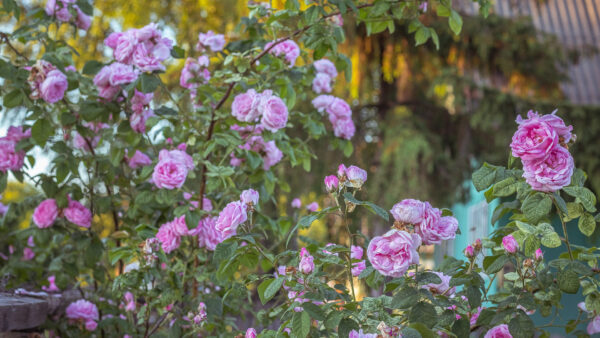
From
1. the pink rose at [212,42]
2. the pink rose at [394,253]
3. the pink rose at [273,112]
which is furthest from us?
the pink rose at [212,42]

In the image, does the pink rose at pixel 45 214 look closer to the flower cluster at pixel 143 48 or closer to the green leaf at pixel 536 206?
the flower cluster at pixel 143 48

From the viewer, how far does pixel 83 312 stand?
1.91 meters

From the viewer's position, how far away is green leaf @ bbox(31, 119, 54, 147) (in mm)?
1815

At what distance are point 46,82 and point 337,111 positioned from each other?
87 cm

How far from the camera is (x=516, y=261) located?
1.32 meters

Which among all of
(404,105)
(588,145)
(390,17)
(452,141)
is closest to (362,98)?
(404,105)

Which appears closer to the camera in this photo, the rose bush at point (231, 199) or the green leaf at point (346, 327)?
the green leaf at point (346, 327)

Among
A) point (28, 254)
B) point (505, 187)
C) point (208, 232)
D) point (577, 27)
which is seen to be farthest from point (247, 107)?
point (577, 27)

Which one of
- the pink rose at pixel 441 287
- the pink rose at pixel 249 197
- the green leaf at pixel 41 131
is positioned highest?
the green leaf at pixel 41 131

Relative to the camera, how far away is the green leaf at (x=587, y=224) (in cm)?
135

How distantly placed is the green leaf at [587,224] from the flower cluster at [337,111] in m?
0.86

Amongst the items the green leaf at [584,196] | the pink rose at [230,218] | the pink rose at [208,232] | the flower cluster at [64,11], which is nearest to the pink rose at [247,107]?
the pink rose at [208,232]

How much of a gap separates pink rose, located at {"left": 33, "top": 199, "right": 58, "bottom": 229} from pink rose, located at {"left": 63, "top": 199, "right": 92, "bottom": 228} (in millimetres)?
35

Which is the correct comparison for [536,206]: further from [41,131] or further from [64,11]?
[64,11]
